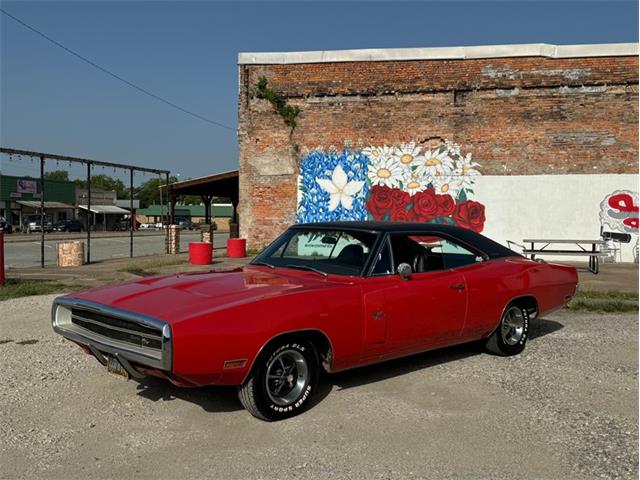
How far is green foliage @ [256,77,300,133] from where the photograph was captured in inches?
669

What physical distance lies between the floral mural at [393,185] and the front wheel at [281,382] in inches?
488

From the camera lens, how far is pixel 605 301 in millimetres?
9281

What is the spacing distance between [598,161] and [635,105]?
68.9 inches

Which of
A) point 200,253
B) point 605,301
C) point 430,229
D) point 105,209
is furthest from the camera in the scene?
point 105,209

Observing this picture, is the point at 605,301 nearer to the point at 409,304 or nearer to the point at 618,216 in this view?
the point at 409,304

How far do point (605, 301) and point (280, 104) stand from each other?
35.6ft

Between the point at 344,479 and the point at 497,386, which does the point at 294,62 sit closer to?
the point at 497,386

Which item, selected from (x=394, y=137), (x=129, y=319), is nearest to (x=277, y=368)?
(x=129, y=319)

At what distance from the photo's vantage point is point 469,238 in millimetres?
6000

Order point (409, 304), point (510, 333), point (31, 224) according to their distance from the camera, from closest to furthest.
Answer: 1. point (409, 304)
2. point (510, 333)
3. point (31, 224)

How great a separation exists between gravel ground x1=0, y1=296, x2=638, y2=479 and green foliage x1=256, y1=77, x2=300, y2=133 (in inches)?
481

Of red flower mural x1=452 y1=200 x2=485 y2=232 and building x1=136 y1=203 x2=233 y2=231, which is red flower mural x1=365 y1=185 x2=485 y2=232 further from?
building x1=136 y1=203 x2=233 y2=231

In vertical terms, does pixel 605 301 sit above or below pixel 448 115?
below

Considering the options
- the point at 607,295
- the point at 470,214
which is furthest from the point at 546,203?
the point at 607,295
